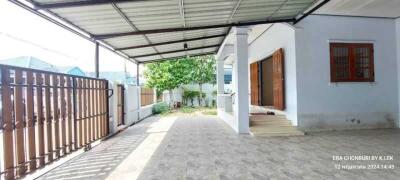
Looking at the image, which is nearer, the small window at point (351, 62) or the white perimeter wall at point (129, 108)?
the small window at point (351, 62)

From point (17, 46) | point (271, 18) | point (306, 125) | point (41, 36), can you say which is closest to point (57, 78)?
point (271, 18)

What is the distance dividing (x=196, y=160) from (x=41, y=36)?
1265cm

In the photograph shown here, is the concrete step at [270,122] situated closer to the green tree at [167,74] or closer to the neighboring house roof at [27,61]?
the neighboring house roof at [27,61]

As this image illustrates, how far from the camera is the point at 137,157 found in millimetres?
5832

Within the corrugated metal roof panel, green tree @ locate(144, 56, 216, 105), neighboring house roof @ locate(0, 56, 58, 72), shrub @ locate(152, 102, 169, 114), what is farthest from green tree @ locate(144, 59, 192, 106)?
the corrugated metal roof panel

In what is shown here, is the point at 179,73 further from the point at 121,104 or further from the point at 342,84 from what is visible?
the point at 342,84

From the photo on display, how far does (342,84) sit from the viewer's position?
8883 mm

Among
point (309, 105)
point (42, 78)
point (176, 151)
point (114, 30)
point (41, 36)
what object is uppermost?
point (41, 36)

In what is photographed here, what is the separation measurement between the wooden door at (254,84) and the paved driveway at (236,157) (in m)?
4.71

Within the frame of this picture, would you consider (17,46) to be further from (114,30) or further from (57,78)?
(57,78)

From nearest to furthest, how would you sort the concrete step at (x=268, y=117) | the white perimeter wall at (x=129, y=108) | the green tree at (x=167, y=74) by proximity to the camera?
the white perimeter wall at (x=129, y=108) < the concrete step at (x=268, y=117) < the green tree at (x=167, y=74)

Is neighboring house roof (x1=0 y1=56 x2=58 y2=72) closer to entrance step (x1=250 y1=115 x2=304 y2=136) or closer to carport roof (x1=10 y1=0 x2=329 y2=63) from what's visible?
carport roof (x1=10 y1=0 x2=329 y2=63)

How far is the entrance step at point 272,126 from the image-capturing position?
8.30 metres

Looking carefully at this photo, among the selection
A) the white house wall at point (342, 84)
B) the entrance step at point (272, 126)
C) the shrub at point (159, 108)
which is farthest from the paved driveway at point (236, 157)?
the shrub at point (159, 108)
